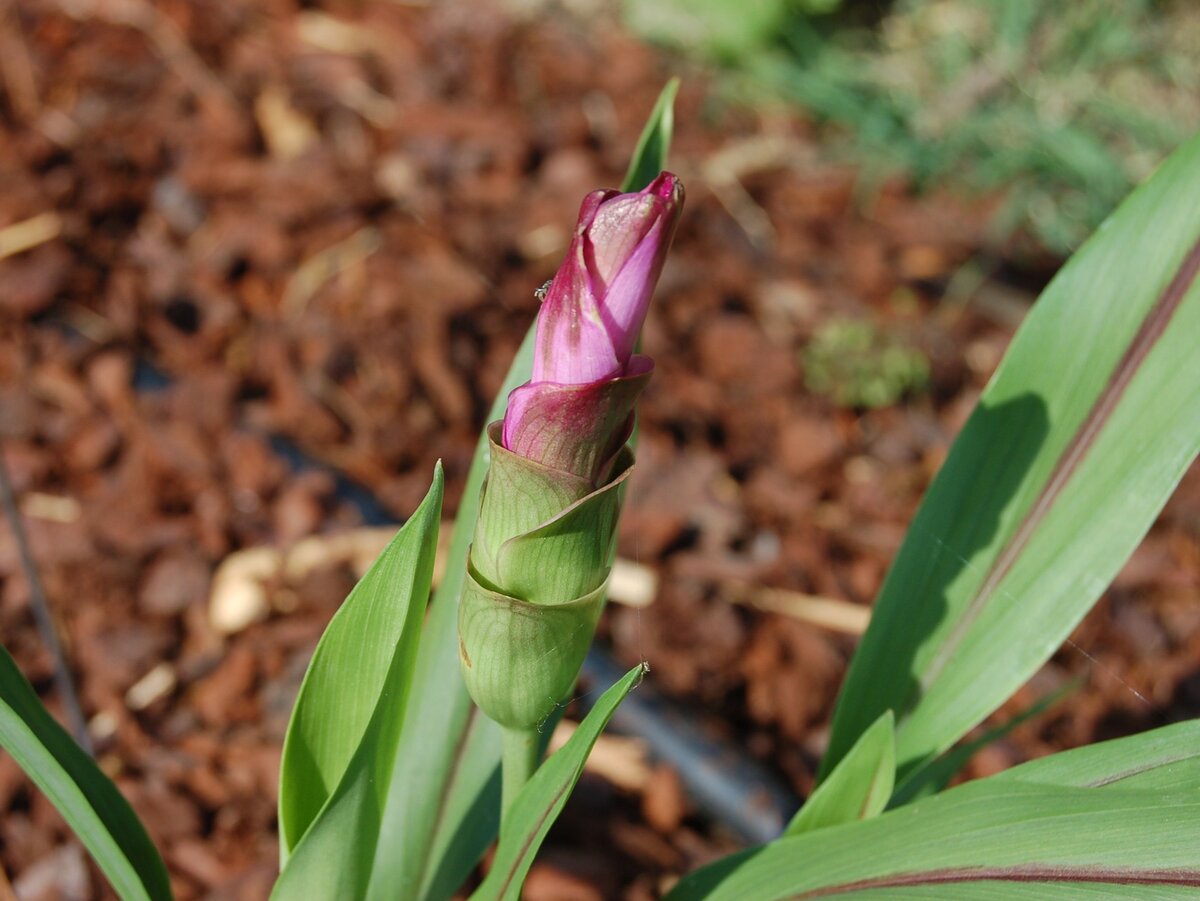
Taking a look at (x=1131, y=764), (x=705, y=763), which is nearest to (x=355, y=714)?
(x=1131, y=764)

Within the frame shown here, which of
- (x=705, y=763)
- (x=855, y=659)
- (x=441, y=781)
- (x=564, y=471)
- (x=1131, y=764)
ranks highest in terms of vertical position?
(x=564, y=471)

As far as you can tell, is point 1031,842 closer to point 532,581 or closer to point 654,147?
point 532,581

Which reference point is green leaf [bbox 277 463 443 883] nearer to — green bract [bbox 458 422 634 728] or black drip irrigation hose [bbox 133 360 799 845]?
green bract [bbox 458 422 634 728]

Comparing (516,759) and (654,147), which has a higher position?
(654,147)

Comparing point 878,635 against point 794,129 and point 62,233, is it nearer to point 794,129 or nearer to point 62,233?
point 62,233

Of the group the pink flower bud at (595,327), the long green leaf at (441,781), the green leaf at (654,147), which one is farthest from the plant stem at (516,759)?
the green leaf at (654,147)

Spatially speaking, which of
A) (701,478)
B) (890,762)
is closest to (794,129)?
(701,478)

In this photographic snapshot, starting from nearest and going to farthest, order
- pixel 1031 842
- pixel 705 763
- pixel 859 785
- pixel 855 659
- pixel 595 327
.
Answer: pixel 595 327, pixel 1031 842, pixel 859 785, pixel 855 659, pixel 705 763
